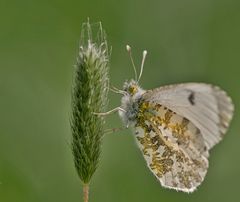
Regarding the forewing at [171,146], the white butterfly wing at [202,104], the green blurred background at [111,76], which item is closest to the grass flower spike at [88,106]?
the white butterfly wing at [202,104]

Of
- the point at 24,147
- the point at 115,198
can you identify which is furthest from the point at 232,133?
the point at 24,147

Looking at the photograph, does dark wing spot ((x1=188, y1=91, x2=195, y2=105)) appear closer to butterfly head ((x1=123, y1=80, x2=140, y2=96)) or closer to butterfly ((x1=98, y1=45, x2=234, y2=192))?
butterfly ((x1=98, y1=45, x2=234, y2=192))

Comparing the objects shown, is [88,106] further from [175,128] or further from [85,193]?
[175,128]

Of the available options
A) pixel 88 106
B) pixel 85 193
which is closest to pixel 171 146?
pixel 88 106

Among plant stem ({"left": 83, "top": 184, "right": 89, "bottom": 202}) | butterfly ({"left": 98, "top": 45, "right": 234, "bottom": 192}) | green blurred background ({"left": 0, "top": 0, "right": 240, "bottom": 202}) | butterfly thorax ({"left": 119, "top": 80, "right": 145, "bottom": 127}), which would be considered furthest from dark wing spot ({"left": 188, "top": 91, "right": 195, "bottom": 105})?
green blurred background ({"left": 0, "top": 0, "right": 240, "bottom": 202})

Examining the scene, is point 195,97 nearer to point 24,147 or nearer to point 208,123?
point 208,123
